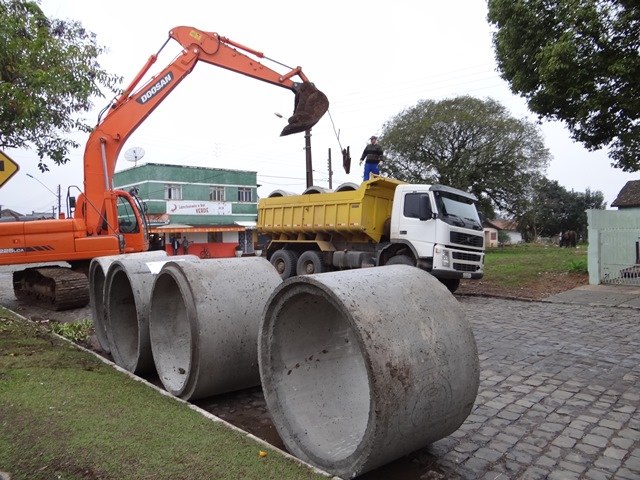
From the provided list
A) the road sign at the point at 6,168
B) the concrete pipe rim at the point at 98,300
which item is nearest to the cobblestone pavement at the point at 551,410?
the concrete pipe rim at the point at 98,300

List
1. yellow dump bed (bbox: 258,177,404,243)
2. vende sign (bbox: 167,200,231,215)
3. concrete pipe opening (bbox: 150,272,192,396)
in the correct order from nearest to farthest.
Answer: concrete pipe opening (bbox: 150,272,192,396), yellow dump bed (bbox: 258,177,404,243), vende sign (bbox: 167,200,231,215)

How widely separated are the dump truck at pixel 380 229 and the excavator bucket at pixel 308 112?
214 centimetres

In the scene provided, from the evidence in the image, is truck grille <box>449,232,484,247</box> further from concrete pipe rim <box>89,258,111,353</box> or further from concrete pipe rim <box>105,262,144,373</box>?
concrete pipe rim <box>89,258,111,353</box>

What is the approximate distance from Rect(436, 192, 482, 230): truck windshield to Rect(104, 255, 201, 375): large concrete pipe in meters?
7.36

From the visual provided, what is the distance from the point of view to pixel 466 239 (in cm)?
1206

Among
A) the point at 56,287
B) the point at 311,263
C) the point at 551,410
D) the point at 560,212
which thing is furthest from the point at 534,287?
the point at 560,212

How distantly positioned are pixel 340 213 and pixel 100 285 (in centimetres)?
735

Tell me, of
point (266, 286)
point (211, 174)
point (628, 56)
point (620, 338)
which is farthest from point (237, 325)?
point (211, 174)

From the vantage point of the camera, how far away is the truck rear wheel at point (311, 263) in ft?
47.1

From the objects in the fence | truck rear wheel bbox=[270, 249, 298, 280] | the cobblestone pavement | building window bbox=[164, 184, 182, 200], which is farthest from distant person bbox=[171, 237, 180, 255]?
the cobblestone pavement

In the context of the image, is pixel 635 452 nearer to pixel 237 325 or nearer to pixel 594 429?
pixel 594 429

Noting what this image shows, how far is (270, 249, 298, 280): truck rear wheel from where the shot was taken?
49.9 feet

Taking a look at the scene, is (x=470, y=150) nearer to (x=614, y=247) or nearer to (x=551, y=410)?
(x=614, y=247)

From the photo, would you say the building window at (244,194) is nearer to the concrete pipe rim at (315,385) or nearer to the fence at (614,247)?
the fence at (614,247)
